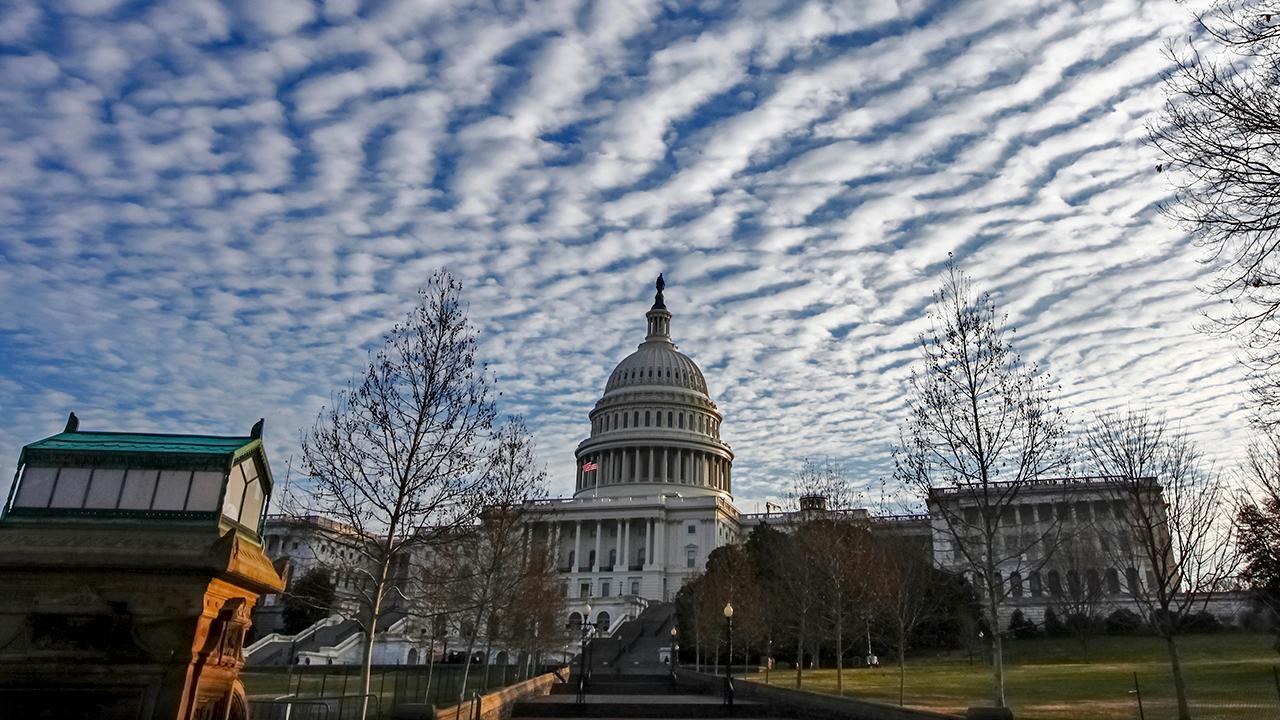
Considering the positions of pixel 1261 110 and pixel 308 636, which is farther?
pixel 308 636

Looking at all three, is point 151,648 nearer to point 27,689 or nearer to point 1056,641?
point 27,689

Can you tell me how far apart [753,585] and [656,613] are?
3078 cm

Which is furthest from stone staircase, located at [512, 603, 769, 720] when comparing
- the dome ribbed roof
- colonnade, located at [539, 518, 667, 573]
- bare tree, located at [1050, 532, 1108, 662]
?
the dome ribbed roof

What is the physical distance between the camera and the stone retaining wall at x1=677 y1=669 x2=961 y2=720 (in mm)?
22611

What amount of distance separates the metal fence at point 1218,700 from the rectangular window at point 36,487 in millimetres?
20937

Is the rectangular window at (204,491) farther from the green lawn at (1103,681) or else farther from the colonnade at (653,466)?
the colonnade at (653,466)

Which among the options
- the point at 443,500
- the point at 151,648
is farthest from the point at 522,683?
the point at 151,648

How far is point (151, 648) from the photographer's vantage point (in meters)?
6.84

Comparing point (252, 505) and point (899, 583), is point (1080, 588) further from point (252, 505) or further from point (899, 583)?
point (252, 505)

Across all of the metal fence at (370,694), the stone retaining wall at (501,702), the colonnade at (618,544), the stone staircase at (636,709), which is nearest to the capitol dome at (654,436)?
the colonnade at (618,544)

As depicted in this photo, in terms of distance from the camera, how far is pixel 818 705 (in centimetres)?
2881

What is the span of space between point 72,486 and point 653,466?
390 ft

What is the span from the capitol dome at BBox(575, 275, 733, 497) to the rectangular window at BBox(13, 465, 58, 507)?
115 meters

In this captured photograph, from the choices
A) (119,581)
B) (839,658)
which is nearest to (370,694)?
(119,581)
